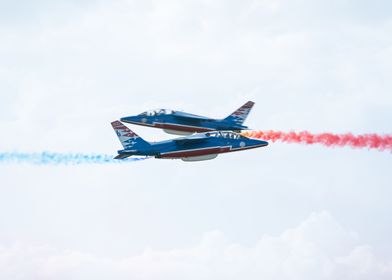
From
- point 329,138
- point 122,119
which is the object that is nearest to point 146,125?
point 122,119

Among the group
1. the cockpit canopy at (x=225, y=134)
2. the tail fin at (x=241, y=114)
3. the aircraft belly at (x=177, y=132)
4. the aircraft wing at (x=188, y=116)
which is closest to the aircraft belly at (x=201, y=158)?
the cockpit canopy at (x=225, y=134)

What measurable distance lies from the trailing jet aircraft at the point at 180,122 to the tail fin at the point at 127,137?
1015cm

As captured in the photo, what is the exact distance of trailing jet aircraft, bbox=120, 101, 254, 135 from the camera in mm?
110188

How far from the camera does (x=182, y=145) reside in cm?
10031

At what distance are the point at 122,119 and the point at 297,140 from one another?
18.7 m

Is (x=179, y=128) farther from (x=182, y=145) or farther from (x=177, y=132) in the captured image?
(x=182, y=145)

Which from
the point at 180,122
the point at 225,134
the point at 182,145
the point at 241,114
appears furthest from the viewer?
the point at 241,114

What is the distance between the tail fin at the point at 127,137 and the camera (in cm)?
9981

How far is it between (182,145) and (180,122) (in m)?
10.5

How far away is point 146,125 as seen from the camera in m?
111

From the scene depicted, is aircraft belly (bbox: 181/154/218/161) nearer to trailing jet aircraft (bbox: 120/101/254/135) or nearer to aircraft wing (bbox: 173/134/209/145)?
aircraft wing (bbox: 173/134/209/145)

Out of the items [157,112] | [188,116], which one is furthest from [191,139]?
[157,112]

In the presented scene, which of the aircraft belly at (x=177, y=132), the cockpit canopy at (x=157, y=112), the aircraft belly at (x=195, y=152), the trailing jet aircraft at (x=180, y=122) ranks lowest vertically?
the aircraft belly at (x=195, y=152)

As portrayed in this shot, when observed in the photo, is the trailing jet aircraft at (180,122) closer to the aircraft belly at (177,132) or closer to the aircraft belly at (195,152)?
the aircraft belly at (177,132)
